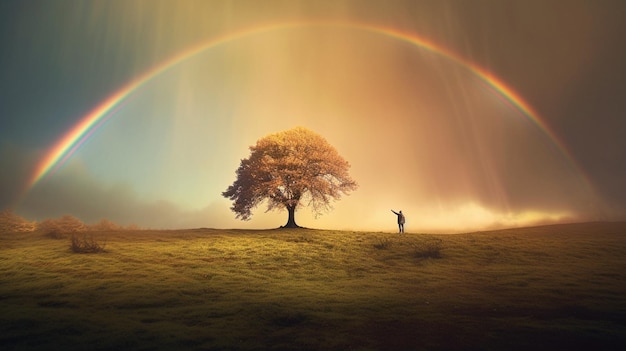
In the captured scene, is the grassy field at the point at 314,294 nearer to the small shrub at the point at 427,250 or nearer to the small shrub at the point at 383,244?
the small shrub at the point at 427,250

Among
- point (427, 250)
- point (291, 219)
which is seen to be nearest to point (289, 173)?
point (291, 219)

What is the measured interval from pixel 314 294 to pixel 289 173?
34343mm

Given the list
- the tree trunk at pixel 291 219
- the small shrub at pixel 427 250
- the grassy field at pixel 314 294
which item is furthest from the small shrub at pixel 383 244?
the tree trunk at pixel 291 219

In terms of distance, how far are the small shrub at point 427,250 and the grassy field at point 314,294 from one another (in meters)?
0.20

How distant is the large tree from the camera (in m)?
60.5

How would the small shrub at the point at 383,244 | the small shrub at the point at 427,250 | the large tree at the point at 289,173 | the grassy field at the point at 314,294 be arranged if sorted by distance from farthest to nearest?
1. the large tree at the point at 289,173
2. the small shrub at the point at 383,244
3. the small shrub at the point at 427,250
4. the grassy field at the point at 314,294

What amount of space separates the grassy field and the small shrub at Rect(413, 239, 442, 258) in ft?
0.66

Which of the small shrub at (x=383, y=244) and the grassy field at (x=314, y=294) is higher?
the small shrub at (x=383, y=244)

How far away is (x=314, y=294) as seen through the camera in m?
26.7

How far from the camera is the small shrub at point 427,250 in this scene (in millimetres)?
42219

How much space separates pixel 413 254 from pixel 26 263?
35.9 meters

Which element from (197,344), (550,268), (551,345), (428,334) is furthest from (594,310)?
(197,344)

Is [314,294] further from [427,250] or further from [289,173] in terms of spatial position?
[289,173]

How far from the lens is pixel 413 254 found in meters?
43.0
